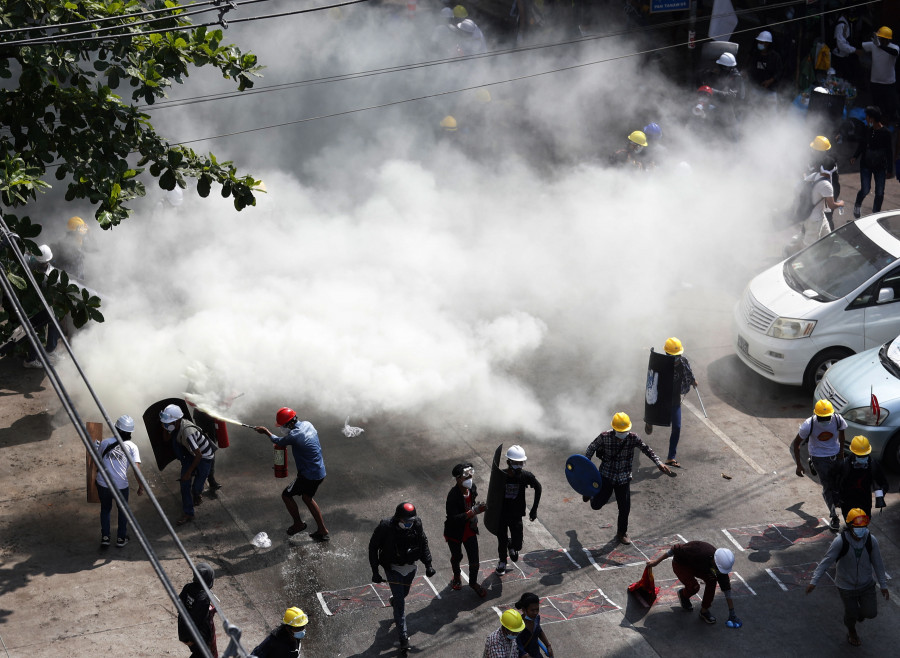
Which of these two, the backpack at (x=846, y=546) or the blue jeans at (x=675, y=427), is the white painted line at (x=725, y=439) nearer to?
the blue jeans at (x=675, y=427)

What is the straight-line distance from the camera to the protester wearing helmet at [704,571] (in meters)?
7.53

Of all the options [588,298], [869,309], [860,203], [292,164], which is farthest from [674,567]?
[292,164]

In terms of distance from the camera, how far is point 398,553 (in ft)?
24.3

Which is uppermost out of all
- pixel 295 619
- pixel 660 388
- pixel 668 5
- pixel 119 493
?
pixel 668 5

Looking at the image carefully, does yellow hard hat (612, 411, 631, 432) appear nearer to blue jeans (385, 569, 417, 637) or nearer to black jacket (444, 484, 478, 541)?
black jacket (444, 484, 478, 541)

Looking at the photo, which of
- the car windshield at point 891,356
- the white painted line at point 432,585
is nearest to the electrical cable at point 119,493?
the white painted line at point 432,585

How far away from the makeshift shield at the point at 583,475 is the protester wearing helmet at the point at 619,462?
0.19 ft

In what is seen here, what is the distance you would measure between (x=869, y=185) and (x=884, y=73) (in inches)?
130

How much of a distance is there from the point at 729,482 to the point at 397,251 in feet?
17.8

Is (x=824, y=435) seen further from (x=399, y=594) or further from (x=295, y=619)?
(x=295, y=619)

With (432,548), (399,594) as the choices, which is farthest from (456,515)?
(432,548)

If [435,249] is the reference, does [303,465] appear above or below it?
above

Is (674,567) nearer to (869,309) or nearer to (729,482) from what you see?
(729,482)

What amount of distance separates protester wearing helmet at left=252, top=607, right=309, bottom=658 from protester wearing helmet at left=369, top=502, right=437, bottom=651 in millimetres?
1129
